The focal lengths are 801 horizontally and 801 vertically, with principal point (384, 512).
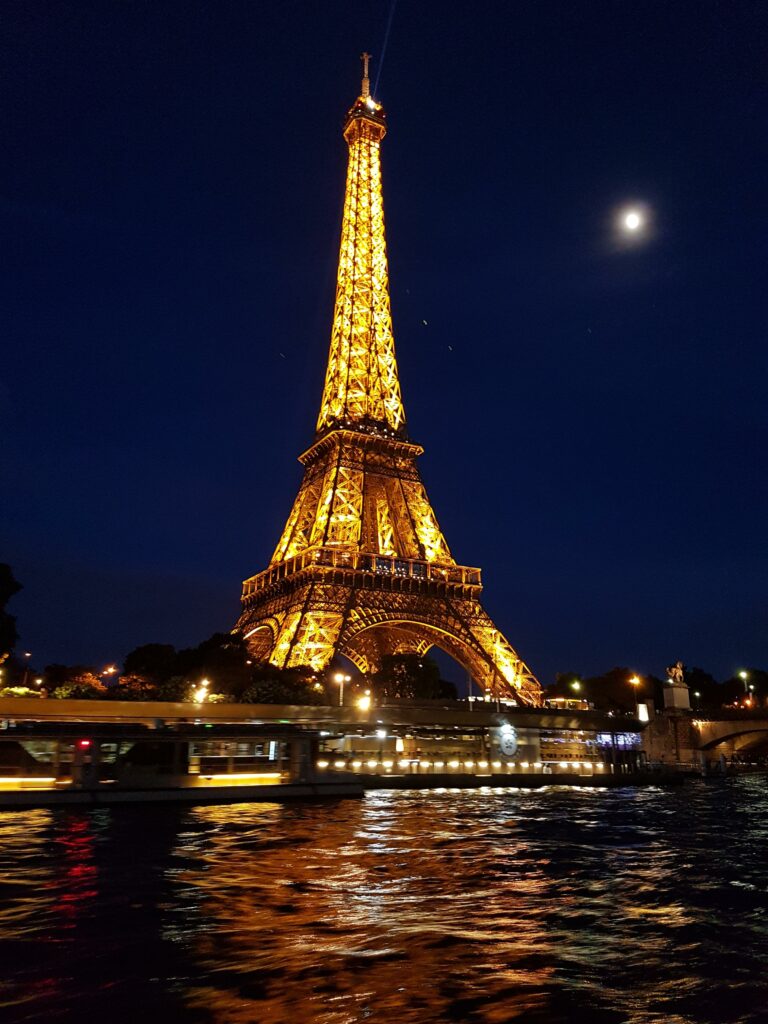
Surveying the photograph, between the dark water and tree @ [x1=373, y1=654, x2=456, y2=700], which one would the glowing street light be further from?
the dark water

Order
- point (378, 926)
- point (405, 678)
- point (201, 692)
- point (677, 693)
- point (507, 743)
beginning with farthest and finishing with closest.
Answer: point (677, 693) → point (405, 678) → point (201, 692) → point (507, 743) → point (378, 926)

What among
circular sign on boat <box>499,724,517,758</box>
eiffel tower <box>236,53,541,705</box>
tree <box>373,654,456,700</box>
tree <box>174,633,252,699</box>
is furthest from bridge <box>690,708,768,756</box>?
tree <box>174,633,252,699</box>

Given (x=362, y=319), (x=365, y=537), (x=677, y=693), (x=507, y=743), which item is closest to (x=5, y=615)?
(x=365, y=537)

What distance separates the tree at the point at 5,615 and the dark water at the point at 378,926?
34.8 m

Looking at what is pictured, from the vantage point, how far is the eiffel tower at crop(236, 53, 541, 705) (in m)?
56.4

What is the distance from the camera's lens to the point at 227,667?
57250 millimetres

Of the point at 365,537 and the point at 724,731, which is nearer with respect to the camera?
the point at 365,537

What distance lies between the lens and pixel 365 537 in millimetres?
66375

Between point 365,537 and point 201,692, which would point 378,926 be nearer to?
point 201,692

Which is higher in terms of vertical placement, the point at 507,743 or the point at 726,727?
the point at 726,727

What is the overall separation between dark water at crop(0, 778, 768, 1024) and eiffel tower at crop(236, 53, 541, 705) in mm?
35418

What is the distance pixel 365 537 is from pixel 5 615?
2745cm

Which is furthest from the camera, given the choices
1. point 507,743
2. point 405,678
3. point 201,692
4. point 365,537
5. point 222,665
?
point 365,537

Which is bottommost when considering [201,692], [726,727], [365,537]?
[726,727]
